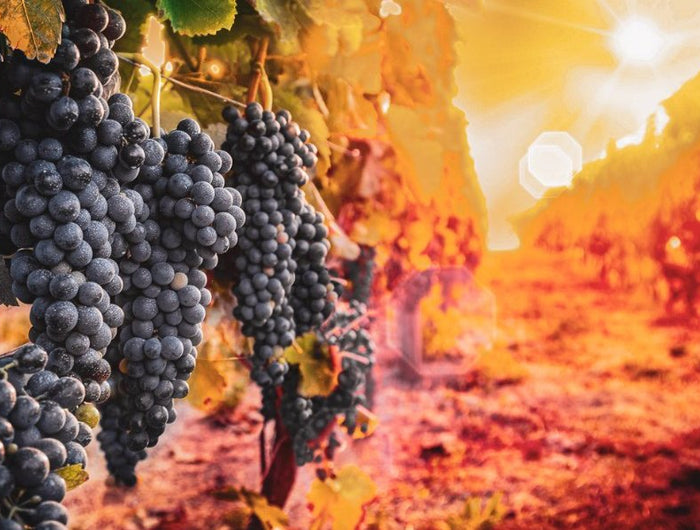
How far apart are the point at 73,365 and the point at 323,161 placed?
0.84m

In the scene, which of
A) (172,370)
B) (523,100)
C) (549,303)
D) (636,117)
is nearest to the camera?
(172,370)

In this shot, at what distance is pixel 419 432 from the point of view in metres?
5.52

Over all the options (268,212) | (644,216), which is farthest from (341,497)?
(644,216)

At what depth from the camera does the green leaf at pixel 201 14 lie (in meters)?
0.77

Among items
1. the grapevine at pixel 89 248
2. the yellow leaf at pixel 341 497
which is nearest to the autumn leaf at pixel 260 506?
the yellow leaf at pixel 341 497

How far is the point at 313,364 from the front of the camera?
1.46 metres

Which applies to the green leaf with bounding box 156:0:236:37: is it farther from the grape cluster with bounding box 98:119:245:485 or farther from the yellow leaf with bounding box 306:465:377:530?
the yellow leaf with bounding box 306:465:377:530

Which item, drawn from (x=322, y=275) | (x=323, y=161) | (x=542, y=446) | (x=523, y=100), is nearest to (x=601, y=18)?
(x=523, y=100)

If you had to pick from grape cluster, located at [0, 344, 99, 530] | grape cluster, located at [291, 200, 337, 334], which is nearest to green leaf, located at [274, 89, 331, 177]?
grape cluster, located at [291, 200, 337, 334]

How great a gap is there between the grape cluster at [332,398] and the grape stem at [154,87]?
859mm

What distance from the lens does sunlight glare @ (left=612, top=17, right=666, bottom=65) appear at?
3.31 metres

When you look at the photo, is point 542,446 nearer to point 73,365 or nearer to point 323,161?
point 323,161

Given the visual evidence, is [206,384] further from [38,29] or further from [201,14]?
[38,29]

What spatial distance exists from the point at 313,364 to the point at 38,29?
3.41 ft
